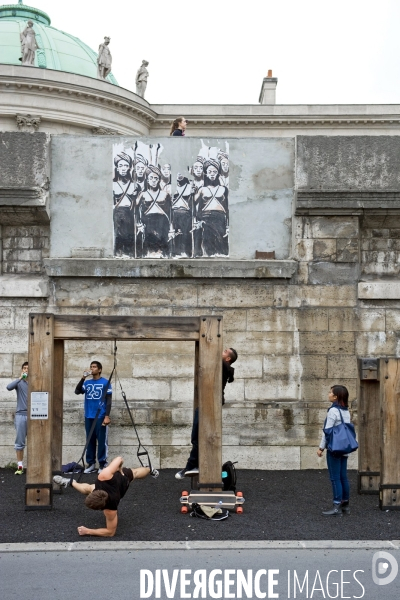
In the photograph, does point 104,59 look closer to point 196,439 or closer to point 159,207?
point 159,207

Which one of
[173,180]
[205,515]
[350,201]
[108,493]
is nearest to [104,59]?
[173,180]

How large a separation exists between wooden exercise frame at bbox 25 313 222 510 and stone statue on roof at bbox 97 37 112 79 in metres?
36.5

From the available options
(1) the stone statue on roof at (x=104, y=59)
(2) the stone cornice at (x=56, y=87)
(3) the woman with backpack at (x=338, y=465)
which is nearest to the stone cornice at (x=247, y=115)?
(2) the stone cornice at (x=56, y=87)

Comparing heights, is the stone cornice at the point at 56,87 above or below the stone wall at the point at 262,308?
above

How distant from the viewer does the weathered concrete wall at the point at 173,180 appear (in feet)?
38.0

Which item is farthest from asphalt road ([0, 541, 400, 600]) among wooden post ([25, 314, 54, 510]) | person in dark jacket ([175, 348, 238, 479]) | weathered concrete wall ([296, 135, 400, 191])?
weathered concrete wall ([296, 135, 400, 191])

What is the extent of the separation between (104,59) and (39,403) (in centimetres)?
3719

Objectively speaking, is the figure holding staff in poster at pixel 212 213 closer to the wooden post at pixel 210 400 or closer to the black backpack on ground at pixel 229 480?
the wooden post at pixel 210 400

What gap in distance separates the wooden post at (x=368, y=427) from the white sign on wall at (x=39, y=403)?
3.95 m

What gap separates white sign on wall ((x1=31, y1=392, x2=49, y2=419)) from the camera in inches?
337

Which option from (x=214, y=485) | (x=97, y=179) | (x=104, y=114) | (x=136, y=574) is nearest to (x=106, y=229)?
(x=97, y=179)

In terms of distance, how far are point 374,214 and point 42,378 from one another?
5588 millimetres

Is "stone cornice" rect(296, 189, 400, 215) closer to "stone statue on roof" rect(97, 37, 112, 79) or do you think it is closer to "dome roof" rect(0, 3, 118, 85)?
"stone statue on roof" rect(97, 37, 112, 79)

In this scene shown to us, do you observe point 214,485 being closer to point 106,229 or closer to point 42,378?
point 42,378
